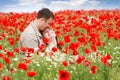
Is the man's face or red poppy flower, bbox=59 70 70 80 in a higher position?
the man's face

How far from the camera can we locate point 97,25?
13367 millimetres

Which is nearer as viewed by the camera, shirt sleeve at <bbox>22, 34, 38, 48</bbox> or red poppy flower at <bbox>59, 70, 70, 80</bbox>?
red poppy flower at <bbox>59, 70, 70, 80</bbox>

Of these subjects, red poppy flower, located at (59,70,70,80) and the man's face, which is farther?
the man's face

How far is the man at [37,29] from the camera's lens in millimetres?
8906

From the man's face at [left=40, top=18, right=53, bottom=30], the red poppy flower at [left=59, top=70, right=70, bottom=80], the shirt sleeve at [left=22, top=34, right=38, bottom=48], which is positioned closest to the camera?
the red poppy flower at [left=59, top=70, right=70, bottom=80]

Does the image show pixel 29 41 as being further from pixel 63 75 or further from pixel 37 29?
pixel 63 75

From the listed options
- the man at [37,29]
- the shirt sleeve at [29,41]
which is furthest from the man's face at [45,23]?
the shirt sleeve at [29,41]

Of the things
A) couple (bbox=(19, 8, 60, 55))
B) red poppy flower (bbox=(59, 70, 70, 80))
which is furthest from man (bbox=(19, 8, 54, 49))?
red poppy flower (bbox=(59, 70, 70, 80))

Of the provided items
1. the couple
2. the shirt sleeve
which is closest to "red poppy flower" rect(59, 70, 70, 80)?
the couple

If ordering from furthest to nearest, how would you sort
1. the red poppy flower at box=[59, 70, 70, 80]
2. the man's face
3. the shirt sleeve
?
1. the shirt sleeve
2. the man's face
3. the red poppy flower at box=[59, 70, 70, 80]

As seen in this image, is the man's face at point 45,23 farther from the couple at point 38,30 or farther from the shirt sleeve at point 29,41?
the shirt sleeve at point 29,41

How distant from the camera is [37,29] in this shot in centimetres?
919

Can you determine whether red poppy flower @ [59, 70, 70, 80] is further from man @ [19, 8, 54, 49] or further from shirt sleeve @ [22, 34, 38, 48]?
shirt sleeve @ [22, 34, 38, 48]

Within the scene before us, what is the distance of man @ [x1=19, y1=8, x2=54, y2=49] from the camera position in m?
8.91
